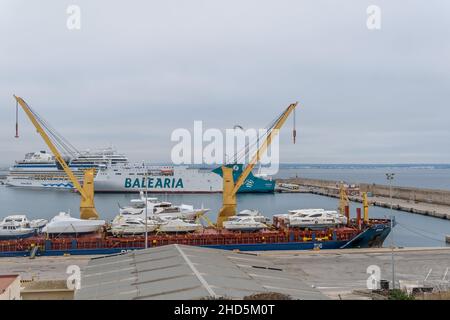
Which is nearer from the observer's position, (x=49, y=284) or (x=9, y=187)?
(x=49, y=284)

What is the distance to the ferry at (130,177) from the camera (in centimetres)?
10525

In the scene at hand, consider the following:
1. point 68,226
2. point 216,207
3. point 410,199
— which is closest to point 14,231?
point 68,226

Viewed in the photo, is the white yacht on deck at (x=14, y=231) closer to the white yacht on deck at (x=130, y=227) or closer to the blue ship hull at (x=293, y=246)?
the blue ship hull at (x=293, y=246)

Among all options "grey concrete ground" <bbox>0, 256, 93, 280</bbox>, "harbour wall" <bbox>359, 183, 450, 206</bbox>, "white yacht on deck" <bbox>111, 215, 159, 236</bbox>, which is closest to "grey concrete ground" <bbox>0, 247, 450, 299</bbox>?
"grey concrete ground" <bbox>0, 256, 93, 280</bbox>

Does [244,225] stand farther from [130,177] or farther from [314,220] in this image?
[130,177]

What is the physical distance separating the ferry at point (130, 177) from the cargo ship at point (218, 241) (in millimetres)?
59588

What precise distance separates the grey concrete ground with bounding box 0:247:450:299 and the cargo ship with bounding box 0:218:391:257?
7.71ft

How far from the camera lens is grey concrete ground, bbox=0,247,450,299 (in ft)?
79.0

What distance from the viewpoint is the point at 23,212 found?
75.4 metres
